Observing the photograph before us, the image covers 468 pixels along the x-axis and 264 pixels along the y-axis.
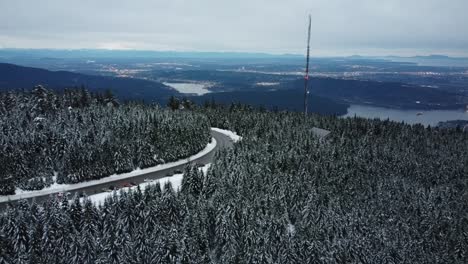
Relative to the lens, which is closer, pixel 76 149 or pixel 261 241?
pixel 261 241

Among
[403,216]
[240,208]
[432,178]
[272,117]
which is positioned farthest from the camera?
[272,117]

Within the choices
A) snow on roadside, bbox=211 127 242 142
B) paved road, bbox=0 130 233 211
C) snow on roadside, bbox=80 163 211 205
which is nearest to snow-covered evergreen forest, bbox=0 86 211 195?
paved road, bbox=0 130 233 211

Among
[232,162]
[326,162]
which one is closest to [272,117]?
[326,162]

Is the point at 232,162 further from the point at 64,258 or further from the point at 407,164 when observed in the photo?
the point at 407,164

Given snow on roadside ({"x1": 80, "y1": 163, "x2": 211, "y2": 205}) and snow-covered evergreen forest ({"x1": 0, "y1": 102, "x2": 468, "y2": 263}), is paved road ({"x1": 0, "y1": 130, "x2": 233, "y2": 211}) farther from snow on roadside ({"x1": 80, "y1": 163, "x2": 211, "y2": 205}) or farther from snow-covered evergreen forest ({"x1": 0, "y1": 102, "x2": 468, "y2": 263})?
snow-covered evergreen forest ({"x1": 0, "y1": 102, "x2": 468, "y2": 263})

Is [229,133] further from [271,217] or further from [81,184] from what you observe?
[271,217]

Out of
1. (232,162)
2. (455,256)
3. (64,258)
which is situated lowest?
(455,256)
